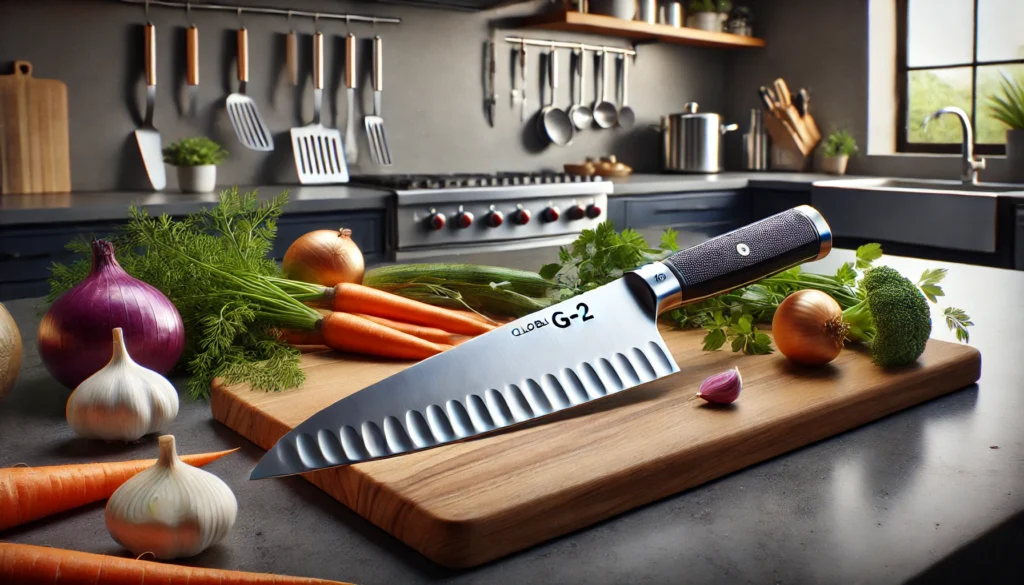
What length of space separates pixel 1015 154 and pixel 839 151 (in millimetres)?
731

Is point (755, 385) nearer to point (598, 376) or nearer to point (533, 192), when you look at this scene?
point (598, 376)

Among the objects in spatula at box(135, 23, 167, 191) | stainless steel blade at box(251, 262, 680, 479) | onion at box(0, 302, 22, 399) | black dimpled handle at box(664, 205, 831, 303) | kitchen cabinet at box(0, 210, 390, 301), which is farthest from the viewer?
spatula at box(135, 23, 167, 191)

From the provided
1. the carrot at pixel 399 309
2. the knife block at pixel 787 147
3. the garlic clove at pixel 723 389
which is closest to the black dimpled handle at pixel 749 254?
A: the garlic clove at pixel 723 389

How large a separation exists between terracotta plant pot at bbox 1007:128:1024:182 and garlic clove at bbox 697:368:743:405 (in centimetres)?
295

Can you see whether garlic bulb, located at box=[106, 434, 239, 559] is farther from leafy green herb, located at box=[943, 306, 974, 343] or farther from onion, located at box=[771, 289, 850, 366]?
leafy green herb, located at box=[943, 306, 974, 343]

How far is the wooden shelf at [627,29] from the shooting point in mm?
3359

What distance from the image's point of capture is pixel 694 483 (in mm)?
605

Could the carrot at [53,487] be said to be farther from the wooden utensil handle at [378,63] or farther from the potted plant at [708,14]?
the potted plant at [708,14]

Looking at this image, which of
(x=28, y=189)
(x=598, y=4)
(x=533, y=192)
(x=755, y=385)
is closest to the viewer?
(x=755, y=385)

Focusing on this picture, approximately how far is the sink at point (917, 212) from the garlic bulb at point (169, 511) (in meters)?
2.72

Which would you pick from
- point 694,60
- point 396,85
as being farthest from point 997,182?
point 396,85

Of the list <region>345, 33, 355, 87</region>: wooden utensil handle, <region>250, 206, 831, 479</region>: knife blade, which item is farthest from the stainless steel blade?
<region>345, 33, 355, 87</region>: wooden utensil handle

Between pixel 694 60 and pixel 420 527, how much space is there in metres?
3.96

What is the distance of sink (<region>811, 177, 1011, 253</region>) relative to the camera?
269 cm
